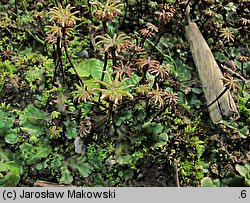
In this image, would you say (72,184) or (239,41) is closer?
(72,184)

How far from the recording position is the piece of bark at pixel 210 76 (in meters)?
2.91

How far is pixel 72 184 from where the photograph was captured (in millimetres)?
2641

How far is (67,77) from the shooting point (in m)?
3.12

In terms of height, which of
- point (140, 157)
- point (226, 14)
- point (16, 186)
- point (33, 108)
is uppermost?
point (226, 14)

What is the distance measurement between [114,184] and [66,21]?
43.2 inches

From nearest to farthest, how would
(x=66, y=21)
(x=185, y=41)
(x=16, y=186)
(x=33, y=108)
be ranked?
1. (x=66, y=21)
2. (x=16, y=186)
3. (x=33, y=108)
4. (x=185, y=41)

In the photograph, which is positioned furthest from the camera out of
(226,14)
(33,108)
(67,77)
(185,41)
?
(226,14)

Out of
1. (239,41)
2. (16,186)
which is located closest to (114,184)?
(16,186)

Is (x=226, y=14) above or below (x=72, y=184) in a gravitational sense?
above

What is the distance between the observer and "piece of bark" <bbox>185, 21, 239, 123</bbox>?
291cm

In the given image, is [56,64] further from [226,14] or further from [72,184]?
[226,14]

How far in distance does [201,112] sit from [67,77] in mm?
1072

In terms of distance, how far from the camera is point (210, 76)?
3098mm

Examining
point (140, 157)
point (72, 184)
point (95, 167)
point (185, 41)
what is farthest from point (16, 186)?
point (185, 41)
